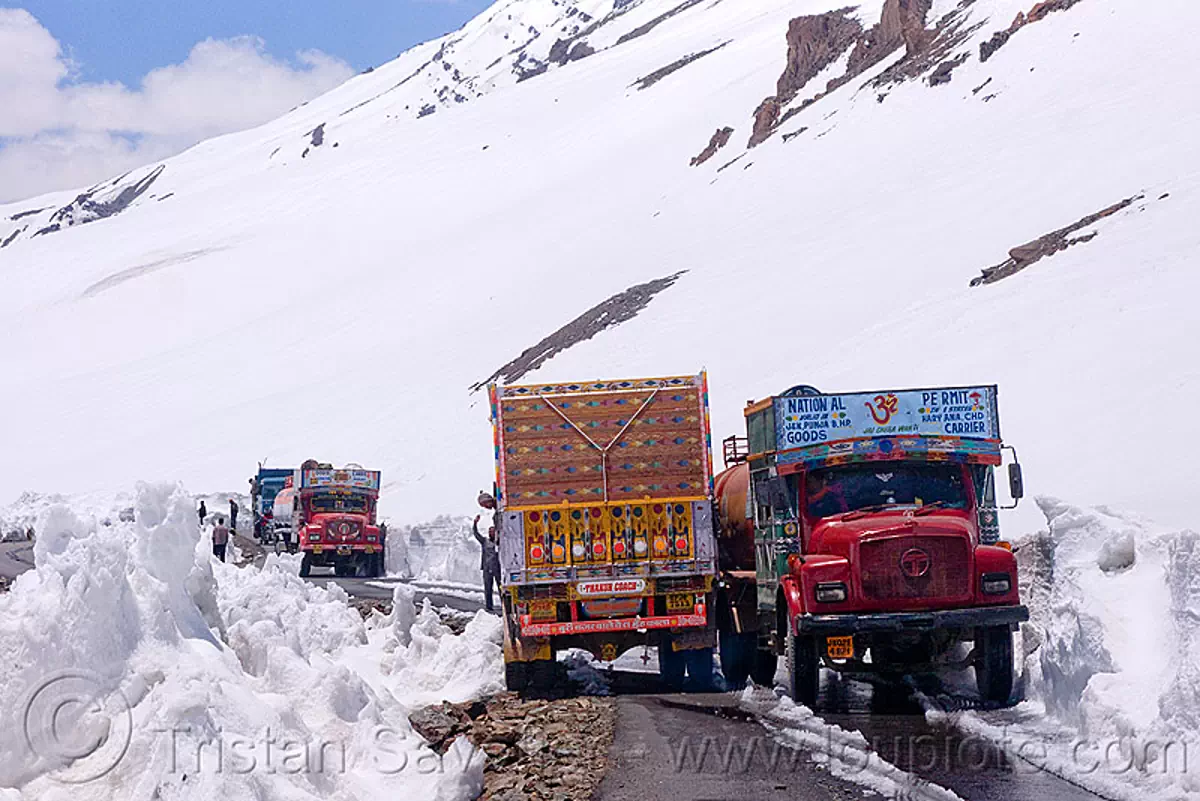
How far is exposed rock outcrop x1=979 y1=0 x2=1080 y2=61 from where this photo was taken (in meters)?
78.4

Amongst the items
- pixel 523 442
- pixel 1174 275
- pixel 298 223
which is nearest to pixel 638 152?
pixel 298 223

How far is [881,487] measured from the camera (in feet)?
44.1

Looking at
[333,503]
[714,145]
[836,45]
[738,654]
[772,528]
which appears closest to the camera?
[772,528]

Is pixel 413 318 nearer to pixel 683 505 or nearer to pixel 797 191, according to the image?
pixel 797 191

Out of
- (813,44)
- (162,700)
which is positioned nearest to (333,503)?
(162,700)

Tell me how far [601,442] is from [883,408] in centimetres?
327

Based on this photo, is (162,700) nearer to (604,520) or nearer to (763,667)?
(604,520)

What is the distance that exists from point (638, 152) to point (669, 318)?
192ft

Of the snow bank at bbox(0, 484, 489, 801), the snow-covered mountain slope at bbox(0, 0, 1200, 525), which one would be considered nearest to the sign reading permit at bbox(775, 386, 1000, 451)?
the snow bank at bbox(0, 484, 489, 801)

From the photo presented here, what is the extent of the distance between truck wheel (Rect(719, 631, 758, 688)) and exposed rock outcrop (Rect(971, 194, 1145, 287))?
2836 centimetres

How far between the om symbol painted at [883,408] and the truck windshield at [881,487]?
0.44 metres

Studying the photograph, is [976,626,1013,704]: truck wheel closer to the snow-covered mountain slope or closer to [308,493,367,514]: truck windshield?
the snow-covered mountain slope

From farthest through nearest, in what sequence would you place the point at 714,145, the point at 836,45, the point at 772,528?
1. the point at 836,45
2. the point at 714,145
3. the point at 772,528

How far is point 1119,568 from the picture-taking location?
41.1 feet
